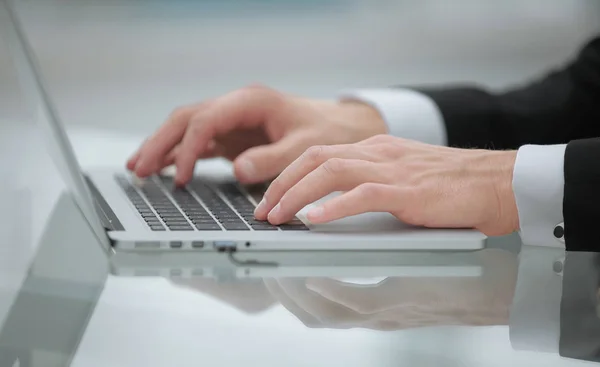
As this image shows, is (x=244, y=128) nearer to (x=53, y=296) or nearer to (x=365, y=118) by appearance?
(x=365, y=118)

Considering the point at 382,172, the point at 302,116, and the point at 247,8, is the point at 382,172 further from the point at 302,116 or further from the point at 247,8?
the point at 247,8

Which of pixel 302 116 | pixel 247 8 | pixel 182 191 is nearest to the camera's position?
pixel 182 191

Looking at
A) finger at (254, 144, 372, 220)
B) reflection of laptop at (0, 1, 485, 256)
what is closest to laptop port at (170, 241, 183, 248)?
reflection of laptop at (0, 1, 485, 256)

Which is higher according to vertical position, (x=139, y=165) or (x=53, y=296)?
(x=53, y=296)

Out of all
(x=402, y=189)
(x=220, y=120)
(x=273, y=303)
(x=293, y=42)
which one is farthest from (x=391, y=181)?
(x=293, y=42)

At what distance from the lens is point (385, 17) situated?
414 cm

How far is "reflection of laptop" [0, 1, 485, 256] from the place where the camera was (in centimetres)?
82

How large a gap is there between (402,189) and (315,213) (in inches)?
3.4

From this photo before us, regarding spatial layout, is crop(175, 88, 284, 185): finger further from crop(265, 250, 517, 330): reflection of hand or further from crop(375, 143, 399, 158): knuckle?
crop(265, 250, 517, 330): reflection of hand

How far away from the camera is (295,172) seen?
894 mm

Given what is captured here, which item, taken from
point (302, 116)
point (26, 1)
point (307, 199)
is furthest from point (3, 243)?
point (26, 1)

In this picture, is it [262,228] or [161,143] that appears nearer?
[262,228]

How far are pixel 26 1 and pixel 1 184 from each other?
10.5 feet

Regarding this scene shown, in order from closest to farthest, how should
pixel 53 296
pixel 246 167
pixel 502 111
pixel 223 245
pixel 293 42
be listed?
pixel 53 296, pixel 223 245, pixel 246 167, pixel 502 111, pixel 293 42
